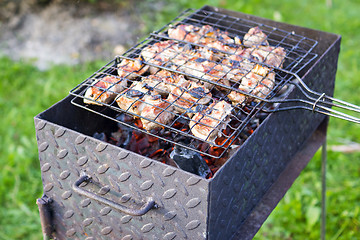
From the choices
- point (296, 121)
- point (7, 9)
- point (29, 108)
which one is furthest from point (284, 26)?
point (7, 9)

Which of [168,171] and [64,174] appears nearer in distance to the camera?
[168,171]

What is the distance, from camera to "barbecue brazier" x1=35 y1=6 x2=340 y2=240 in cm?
143

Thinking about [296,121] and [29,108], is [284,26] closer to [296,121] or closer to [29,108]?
[296,121]

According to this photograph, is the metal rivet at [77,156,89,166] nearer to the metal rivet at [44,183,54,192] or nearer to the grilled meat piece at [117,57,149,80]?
the metal rivet at [44,183,54,192]

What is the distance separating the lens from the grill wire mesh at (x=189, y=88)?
5.44 ft

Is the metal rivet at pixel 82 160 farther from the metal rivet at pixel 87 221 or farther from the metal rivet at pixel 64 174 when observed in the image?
the metal rivet at pixel 87 221

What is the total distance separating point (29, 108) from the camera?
145 inches

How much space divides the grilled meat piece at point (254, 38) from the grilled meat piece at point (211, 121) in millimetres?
581

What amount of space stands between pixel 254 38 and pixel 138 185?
3.55ft

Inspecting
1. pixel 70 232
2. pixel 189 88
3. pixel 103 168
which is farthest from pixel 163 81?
pixel 70 232

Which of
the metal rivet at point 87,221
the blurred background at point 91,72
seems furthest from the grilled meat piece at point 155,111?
the blurred background at point 91,72

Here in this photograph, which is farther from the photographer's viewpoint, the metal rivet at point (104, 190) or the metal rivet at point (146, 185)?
the metal rivet at point (104, 190)

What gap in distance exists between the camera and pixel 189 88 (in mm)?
1797

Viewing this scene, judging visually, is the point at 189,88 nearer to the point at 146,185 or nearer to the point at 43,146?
the point at 146,185
